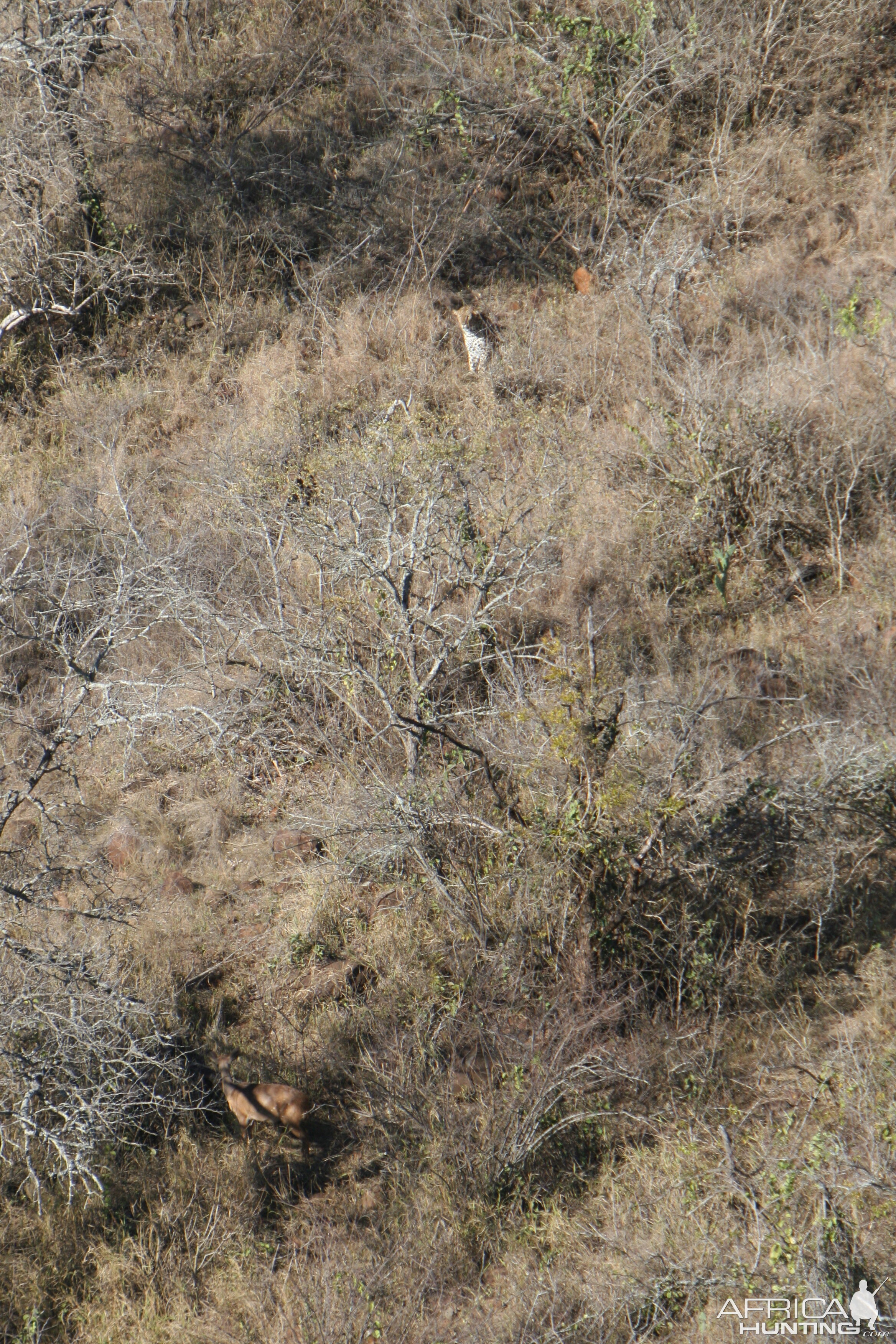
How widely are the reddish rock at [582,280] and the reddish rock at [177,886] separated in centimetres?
612

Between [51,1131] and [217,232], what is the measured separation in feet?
27.2

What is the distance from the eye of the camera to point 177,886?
4.79 m

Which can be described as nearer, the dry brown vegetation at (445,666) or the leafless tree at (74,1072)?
the dry brown vegetation at (445,666)

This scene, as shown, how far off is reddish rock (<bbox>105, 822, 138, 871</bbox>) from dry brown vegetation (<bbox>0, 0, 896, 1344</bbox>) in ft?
0.08

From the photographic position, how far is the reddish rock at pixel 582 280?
27.8ft

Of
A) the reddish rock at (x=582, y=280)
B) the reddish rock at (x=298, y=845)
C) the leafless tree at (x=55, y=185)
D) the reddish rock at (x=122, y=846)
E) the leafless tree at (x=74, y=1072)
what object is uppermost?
the leafless tree at (x=55, y=185)

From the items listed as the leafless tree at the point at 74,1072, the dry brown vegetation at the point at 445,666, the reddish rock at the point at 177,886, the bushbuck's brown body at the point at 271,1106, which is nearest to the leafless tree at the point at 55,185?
the dry brown vegetation at the point at 445,666

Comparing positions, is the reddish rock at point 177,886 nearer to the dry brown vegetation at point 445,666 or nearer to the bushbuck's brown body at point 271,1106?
the dry brown vegetation at point 445,666

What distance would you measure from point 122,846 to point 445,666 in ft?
6.27

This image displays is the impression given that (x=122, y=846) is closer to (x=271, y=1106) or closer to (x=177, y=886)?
(x=177, y=886)

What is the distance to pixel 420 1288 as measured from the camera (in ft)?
9.56

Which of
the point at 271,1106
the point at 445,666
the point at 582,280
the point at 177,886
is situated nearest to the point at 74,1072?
the point at 271,1106

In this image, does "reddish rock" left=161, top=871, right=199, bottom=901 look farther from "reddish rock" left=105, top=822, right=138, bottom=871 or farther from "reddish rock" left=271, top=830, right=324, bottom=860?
"reddish rock" left=271, top=830, right=324, bottom=860

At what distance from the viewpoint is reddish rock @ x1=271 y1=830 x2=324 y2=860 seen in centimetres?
484
